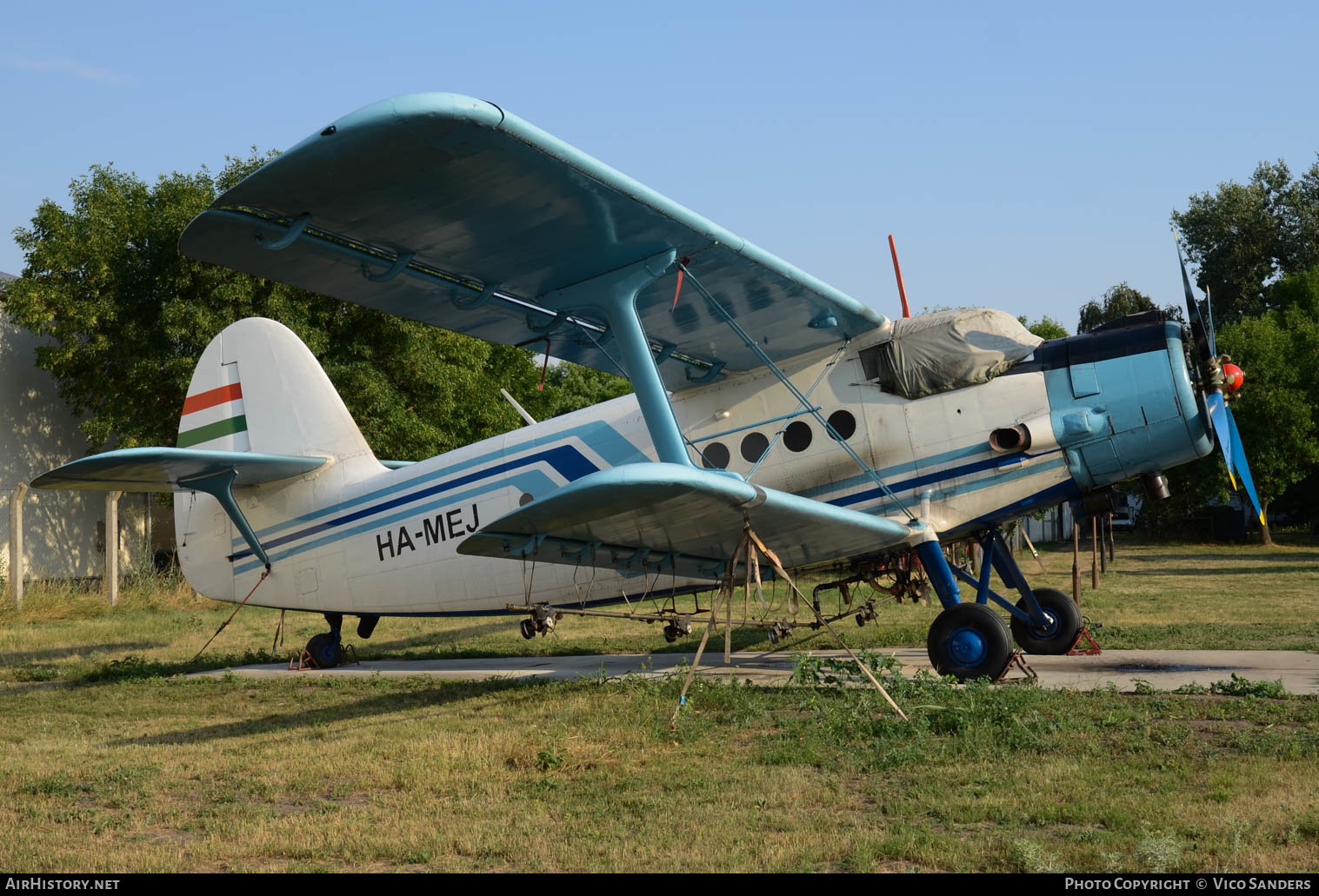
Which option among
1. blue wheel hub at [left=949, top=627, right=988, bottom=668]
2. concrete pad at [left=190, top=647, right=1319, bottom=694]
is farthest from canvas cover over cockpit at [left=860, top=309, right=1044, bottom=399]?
concrete pad at [left=190, top=647, right=1319, bottom=694]

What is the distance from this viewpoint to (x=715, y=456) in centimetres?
962

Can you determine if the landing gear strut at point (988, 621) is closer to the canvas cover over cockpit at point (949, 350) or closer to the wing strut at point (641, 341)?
the canvas cover over cockpit at point (949, 350)

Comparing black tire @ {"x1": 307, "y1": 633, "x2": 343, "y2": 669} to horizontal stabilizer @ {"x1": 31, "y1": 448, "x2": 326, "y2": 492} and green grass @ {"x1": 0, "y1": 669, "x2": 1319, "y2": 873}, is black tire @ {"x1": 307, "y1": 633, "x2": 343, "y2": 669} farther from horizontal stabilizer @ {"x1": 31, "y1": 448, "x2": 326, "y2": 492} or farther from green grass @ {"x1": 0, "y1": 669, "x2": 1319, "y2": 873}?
green grass @ {"x1": 0, "y1": 669, "x2": 1319, "y2": 873}

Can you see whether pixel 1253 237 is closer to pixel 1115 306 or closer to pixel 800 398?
pixel 1115 306

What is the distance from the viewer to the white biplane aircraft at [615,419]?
642cm

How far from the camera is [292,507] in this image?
1162 cm

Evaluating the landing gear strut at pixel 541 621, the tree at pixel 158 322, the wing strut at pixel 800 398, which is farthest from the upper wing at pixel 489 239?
the tree at pixel 158 322

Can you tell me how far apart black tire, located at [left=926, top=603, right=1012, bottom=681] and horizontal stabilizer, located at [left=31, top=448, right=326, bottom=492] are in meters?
7.15

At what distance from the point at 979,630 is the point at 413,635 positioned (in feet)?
33.1

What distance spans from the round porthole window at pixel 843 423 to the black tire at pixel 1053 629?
2711mm

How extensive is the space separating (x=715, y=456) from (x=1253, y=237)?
53539mm

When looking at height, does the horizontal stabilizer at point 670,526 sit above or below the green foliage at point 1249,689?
above

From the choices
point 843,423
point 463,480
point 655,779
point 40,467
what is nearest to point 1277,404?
point 843,423

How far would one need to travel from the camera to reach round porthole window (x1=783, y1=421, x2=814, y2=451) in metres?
9.24
